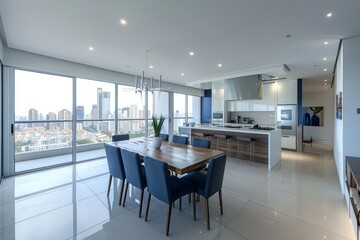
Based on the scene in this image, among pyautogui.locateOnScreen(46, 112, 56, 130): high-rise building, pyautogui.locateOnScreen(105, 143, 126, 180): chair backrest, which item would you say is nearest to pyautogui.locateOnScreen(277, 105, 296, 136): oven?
pyautogui.locateOnScreen(105, 143, 126, 180): chair backrest

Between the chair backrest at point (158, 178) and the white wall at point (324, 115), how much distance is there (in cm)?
960

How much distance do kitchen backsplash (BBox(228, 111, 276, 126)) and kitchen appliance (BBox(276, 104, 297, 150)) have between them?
289 millimetres

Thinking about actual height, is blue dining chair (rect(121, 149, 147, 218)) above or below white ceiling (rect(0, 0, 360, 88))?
below

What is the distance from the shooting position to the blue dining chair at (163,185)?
200 cm

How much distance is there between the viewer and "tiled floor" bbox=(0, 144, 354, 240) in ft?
6.73

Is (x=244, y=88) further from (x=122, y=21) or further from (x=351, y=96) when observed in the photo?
(x=122, y=21)

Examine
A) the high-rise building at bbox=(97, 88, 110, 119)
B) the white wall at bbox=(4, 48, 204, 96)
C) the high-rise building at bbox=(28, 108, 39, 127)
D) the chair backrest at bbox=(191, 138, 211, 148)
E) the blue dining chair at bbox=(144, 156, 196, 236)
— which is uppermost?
the white wall at bbox=(4, 48, 204, 96)

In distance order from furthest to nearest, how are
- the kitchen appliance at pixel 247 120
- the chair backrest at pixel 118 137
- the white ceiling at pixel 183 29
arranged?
the kitchen appliance at pixel 247 120 < the chair backrest at pixel 118 137 < the white ceiling at pixel 183 29

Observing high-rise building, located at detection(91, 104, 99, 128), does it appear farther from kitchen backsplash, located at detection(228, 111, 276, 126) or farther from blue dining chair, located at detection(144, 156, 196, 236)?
kitchen backsplash, located at detection(228, 111, 276, 126)

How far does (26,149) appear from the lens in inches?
172

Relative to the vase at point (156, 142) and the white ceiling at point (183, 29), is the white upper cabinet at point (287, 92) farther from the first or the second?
the vase at point (156, 142)

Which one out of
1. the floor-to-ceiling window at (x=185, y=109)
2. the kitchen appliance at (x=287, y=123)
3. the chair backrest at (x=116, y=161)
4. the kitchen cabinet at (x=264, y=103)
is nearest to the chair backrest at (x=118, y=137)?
the chair backrest at (x=116, y=161)

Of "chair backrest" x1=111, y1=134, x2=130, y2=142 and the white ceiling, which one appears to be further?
"chair backrest" x1=111, y1=134, x2=130, y2=142

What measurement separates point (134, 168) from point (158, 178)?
52 cm
